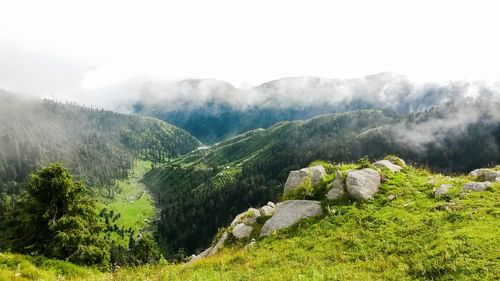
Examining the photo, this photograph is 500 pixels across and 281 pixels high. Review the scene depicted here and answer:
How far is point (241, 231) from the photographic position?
26.2m

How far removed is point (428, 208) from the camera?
850 inches

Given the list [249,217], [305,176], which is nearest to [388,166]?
[305,176]

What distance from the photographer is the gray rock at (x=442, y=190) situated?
23.2m

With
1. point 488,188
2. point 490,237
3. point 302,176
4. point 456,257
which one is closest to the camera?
point 456,257

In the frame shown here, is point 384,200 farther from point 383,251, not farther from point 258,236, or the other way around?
point 258,236

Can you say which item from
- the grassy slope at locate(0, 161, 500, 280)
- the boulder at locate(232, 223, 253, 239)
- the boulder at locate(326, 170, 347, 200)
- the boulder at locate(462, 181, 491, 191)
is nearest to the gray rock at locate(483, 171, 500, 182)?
the grassy slope at locate(0, 161, 500, 280)

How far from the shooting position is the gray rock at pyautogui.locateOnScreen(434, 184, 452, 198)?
2319 centimetres

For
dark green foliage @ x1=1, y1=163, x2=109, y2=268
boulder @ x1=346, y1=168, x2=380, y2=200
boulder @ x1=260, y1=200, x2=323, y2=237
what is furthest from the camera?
dark green foliage @ x1=1, y1=163, x2=109, y2=268

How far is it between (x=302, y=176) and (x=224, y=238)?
701 centimetres

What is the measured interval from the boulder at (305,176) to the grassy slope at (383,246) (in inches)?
143

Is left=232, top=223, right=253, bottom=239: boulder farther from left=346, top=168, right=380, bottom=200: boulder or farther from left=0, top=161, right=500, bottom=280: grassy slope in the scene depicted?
left=346, top=168, right=380, bottom=200: boulder

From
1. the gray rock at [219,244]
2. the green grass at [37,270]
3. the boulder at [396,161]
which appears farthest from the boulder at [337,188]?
the green grass at [37,270]

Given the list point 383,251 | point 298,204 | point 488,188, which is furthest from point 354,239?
point 488,188

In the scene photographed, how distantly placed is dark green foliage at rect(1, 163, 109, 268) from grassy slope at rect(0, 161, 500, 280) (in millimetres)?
10842
